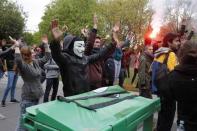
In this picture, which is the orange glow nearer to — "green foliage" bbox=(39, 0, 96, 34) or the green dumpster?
the green dumpster

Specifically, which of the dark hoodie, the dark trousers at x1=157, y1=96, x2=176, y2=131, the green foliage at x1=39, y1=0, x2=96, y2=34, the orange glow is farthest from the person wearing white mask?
the green foliage at x1=39, y1=0, x2=96, y2=34

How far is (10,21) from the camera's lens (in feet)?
105

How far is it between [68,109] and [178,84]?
1.16m

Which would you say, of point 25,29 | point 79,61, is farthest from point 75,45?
point 25,29

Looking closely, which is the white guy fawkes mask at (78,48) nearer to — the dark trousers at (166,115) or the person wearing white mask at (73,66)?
the person wearing white mask at (73,66)

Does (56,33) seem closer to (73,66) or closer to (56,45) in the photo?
(56,45)

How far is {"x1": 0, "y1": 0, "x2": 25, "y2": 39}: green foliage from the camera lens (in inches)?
1243

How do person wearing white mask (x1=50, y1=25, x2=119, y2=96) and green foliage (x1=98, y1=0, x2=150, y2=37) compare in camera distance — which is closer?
person wearing white mask (x1=50, y1=25, x2=119, y2=96)

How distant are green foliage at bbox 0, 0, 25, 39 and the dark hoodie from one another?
2856 centimetres

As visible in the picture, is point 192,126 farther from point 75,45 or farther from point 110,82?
point 110,82

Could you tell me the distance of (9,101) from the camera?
35.3ft

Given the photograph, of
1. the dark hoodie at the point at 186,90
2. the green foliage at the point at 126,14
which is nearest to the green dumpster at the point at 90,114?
the dark hoodie at the point at 186,90

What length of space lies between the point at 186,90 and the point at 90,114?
106cm

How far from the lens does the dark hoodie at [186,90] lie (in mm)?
3818
